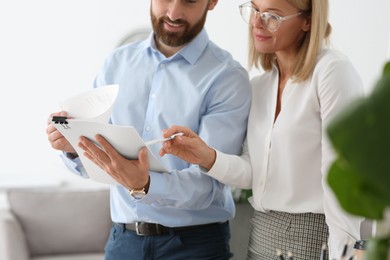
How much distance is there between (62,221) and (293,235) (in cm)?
242

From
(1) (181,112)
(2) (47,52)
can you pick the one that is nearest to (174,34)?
(1) (181,112)

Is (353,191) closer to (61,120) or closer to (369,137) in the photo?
(369,137)

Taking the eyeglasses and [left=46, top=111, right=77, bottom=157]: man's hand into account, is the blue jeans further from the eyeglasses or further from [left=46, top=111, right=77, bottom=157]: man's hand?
the eyeglasses

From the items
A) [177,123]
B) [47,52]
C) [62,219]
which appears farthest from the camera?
[47,52]

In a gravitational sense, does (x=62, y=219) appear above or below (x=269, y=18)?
below

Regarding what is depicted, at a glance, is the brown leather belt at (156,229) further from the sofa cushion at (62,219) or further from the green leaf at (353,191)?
the sofa cushion at (62,219)

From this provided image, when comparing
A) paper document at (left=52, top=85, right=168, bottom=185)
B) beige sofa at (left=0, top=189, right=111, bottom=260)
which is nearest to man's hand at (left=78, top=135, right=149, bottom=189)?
paper document at (left=52, top=85, right=168, bottom=185)

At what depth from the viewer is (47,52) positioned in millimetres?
4867

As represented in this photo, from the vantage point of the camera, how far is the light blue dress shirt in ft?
6.37

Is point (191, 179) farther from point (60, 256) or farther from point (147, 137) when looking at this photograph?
point (60, 256)

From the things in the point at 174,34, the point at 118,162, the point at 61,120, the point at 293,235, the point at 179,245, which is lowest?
the point at 179,245

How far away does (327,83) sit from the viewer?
1.67 meters

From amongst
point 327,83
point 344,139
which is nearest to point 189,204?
point 327,83

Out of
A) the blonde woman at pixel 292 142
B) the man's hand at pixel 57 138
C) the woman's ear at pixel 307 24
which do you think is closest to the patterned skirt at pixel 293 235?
the blonde woman at pixel 292 142
